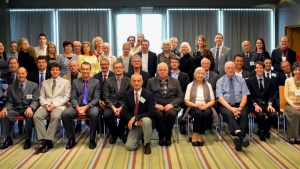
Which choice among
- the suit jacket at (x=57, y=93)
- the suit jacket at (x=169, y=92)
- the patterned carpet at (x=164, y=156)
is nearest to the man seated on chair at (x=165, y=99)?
the suit jacket at (x=169, y=92)

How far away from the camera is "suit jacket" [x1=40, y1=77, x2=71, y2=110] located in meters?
4.75

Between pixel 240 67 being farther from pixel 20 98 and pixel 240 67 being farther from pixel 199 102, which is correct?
pixel 20 98

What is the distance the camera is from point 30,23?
9305 mm

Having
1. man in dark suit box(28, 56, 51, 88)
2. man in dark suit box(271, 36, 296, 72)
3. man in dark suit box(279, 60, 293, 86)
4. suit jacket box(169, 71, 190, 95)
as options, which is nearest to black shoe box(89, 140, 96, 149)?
man in dark suit box(28, 56, 51, 88)

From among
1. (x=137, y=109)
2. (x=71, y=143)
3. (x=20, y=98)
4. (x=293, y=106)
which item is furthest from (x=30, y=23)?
(x=293, y=106)

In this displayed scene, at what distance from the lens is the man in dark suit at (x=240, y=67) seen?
5.34 m

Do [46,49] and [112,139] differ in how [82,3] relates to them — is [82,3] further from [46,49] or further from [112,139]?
[112,139]

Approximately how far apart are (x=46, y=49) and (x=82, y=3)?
4.02 metres

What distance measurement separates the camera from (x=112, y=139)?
15.5ft

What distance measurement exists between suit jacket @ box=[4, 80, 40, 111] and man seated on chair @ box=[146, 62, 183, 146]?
5.59ft

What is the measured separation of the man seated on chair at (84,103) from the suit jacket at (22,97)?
1.81 ft

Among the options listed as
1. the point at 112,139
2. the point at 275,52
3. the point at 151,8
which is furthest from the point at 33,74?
the point at 151,8

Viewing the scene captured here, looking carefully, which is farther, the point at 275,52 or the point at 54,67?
the point at 275,52

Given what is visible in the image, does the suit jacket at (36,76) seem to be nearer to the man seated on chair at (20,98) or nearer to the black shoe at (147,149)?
the man seated on chair at (20,98)
